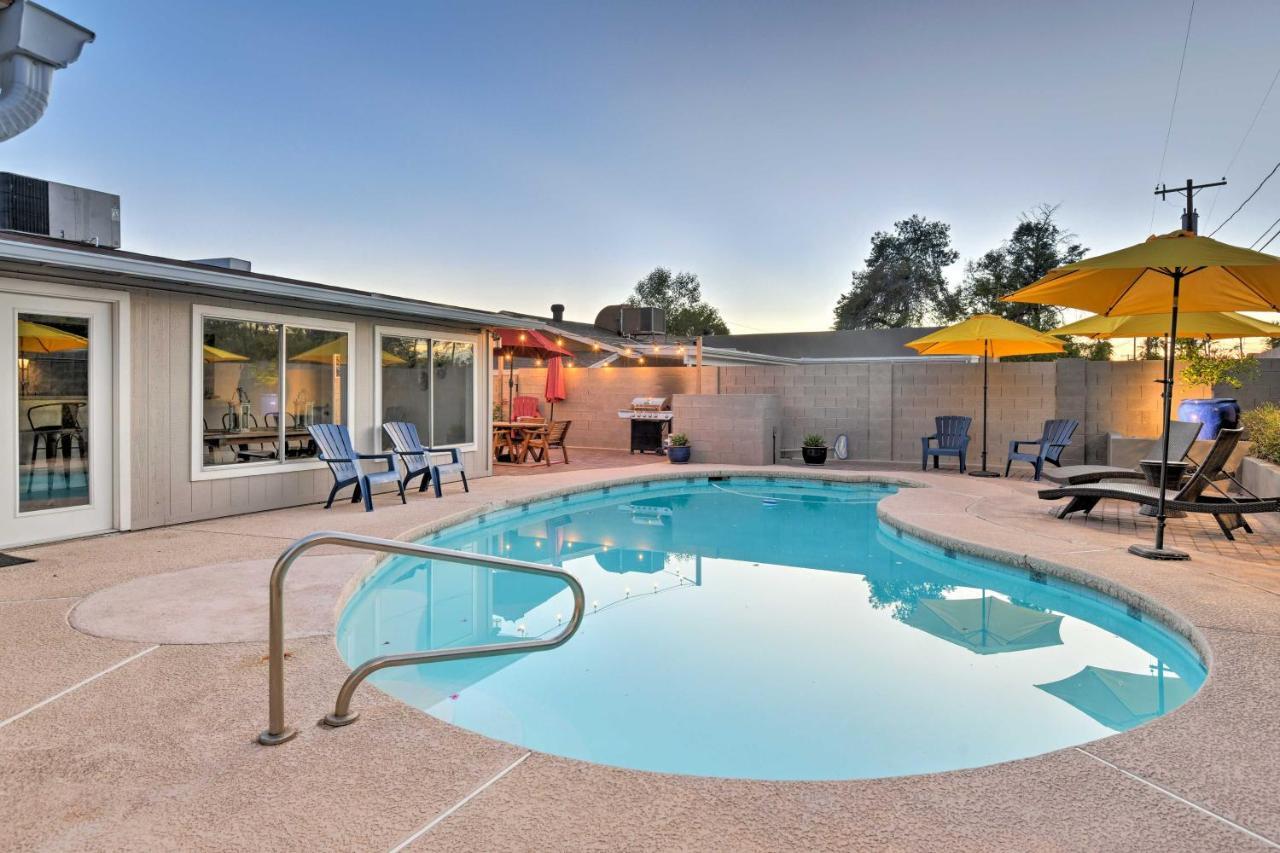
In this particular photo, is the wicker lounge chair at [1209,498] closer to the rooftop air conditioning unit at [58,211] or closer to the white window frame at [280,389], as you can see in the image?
the white window frame at [280,389]

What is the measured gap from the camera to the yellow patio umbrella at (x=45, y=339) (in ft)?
18.6

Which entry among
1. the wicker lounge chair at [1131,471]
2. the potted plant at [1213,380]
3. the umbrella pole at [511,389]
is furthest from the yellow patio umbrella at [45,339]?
the potted plant at [1213,380]

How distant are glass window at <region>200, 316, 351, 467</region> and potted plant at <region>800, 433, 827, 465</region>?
7389 mm

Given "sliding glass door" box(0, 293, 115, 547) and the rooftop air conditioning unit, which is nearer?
"sliding glass door" box(0, 293, 115, 547)

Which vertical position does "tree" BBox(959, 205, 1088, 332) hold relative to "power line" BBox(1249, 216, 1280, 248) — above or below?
above

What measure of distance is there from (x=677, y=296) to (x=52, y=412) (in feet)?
131

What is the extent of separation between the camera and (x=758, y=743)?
326cm

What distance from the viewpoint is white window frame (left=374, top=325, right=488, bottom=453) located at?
29.0 ft

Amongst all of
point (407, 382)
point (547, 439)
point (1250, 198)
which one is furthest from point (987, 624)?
point (1250, 198)

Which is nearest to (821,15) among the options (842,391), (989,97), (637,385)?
(989,97)

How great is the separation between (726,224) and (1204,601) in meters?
17.2

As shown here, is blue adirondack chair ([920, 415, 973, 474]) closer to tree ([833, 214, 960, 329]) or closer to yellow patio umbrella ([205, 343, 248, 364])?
yellow patio umbrella ([205, 343, 248, 364])

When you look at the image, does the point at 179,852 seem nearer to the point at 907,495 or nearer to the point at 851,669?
the point at 851,669

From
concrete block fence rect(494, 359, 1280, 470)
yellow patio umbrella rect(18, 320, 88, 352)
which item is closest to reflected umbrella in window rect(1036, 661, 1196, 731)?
yellow patio umbrella rect(18, 320, 88, 352)
